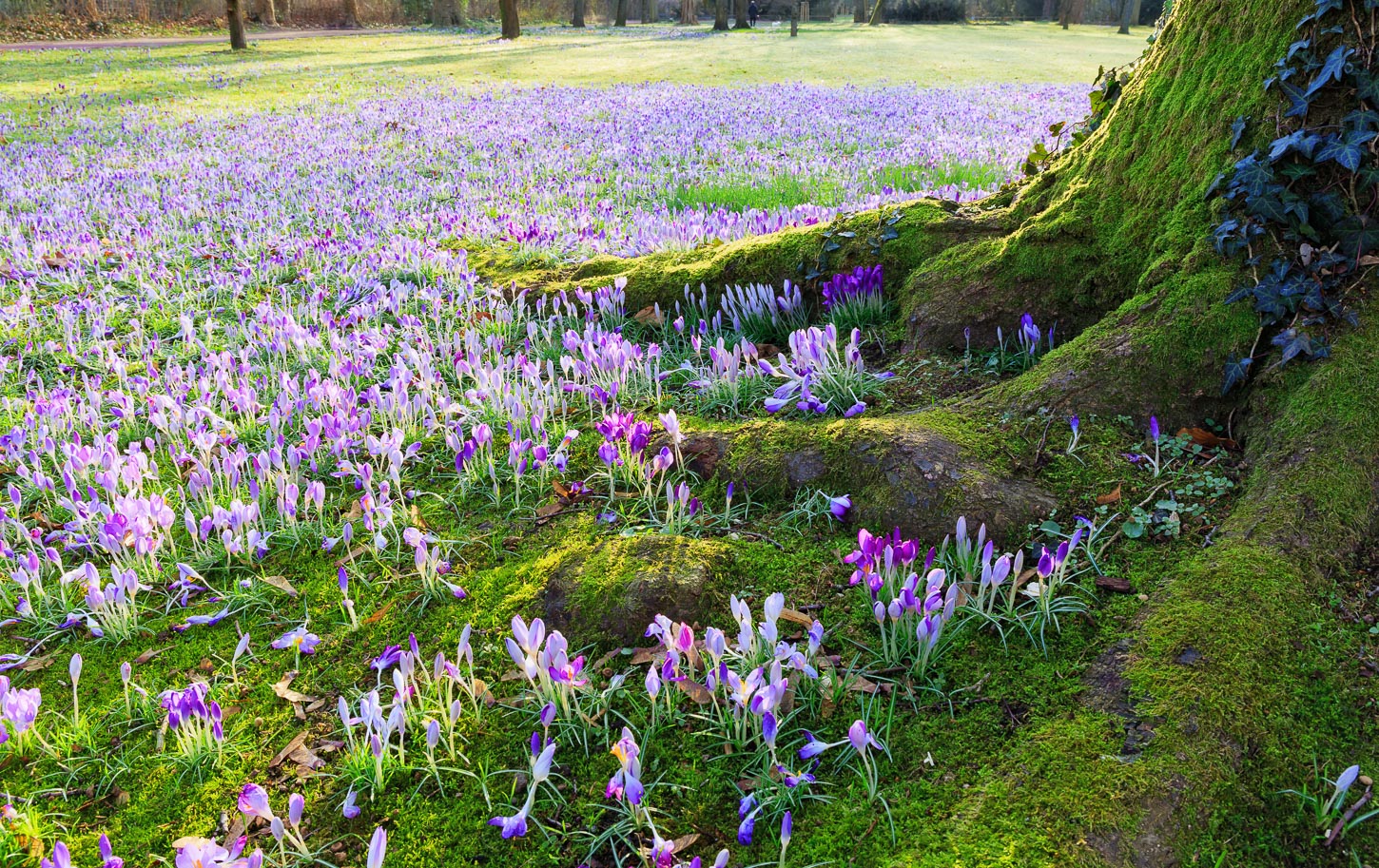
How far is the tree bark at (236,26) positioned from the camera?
31.1 meters

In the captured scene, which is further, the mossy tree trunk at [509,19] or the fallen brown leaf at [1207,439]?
the mossy tree trunk at [509,19]

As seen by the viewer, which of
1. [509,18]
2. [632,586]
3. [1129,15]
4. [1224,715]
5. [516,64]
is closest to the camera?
[1224,715]

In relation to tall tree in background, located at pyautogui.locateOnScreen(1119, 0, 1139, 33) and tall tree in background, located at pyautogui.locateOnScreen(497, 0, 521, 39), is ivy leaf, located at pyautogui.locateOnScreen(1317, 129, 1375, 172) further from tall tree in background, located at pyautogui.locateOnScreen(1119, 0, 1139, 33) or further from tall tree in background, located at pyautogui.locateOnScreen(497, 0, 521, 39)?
tall tree in background, located at pyautogui.locateOnScreen(1119, 0, 1139, 33)

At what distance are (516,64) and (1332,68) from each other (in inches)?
1227

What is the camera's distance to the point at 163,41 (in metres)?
36.5

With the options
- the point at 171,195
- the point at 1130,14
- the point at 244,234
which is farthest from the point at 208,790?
the point at 1130,14

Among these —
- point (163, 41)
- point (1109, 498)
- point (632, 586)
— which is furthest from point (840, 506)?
point (163, 41)

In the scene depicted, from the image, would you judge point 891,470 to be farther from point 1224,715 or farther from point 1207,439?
point 1224,715

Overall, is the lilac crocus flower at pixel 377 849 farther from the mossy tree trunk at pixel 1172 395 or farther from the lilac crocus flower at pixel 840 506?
→ the lilac crocus flower at pixel 840 506

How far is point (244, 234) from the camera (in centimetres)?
905

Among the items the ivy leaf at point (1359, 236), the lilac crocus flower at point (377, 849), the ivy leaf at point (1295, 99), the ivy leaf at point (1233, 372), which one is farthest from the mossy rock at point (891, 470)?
the lilac crocus flower at point (377, 849)

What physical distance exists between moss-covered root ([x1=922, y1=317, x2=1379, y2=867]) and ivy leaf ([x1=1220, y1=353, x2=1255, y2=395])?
0.37 m

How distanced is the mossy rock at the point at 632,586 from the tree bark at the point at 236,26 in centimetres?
3605

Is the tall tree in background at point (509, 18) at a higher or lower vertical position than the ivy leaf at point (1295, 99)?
higher
